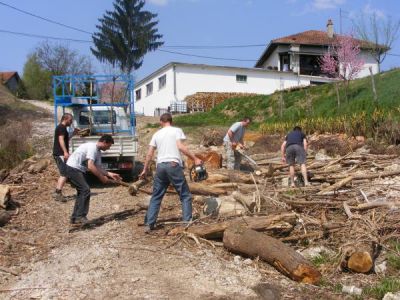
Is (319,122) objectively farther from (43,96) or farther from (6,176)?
(43,96)

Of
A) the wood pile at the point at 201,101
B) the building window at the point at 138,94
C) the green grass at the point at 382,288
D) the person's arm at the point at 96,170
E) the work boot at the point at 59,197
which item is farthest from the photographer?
the building window at the point at 138,94

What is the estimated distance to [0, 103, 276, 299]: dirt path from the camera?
5.41 meters

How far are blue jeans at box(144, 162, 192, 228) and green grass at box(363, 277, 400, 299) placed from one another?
278 cm

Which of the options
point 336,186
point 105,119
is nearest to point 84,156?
point 336,186

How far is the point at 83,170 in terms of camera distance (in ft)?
26.8

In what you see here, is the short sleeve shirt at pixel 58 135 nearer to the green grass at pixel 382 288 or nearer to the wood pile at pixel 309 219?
the wood pile at pixel 309 219

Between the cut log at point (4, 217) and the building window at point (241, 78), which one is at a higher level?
the building window at point (241, 78)

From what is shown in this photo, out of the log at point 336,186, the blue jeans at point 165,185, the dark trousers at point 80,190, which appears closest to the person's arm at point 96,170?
the dark trousers at point 80,190

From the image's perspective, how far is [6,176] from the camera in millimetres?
12367

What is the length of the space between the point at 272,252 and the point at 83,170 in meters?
3.50

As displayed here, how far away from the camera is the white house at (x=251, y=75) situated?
40.2m

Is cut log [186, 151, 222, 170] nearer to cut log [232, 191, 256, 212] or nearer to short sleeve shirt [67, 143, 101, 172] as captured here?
cut log [232, 191, 256, 212]

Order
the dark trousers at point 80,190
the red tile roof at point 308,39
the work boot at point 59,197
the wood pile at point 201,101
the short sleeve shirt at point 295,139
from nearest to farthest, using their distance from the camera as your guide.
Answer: the dark trousers at point 80,190 → the work boot at point 59,197 → the short sleeve shirt at point 295,139 → the wood pile at point 201,101 → the red tile roof at point 308,39

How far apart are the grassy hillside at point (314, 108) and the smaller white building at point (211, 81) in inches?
307
